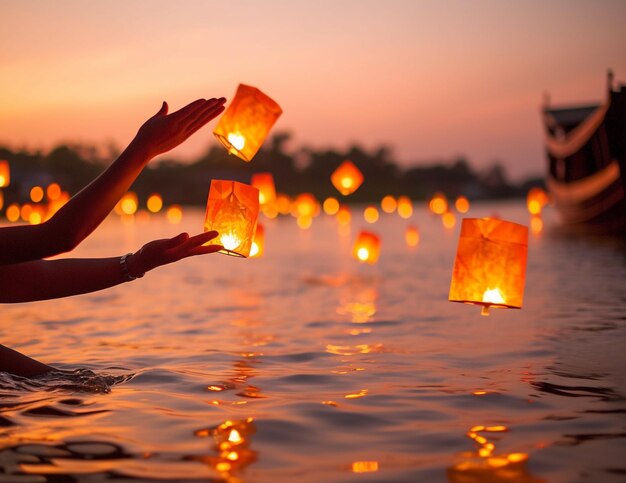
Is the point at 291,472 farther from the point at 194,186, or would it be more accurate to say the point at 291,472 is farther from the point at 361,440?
the point at 194,186

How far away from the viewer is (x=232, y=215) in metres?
5.00

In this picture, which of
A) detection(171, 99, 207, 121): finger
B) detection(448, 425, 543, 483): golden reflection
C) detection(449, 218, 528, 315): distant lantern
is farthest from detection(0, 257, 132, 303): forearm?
detection(449, 218, 528, 315): distant lantern

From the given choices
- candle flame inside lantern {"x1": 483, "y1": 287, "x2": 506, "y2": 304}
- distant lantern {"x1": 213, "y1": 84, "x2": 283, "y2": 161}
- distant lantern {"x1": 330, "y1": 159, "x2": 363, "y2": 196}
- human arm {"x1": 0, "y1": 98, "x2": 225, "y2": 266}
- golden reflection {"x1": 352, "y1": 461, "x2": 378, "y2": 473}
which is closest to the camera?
golden reflection {"x1": 352, "y1": 461, "x2": 378, "y2": 473}

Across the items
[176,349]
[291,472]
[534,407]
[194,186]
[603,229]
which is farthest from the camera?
[194,186]

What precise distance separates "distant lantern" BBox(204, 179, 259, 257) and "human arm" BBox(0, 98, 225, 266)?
→ 3.73ft

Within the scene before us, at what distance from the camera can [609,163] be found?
22.7 meters

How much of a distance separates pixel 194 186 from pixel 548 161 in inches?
2316

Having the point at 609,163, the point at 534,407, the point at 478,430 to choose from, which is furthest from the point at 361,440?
the point at 609,163

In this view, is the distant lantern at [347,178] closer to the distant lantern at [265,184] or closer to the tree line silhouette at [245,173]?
the distant lantern at [265,184]

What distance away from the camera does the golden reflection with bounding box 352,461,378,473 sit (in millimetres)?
3307

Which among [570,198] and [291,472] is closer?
[291,472]

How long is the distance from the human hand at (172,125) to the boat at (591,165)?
922cm

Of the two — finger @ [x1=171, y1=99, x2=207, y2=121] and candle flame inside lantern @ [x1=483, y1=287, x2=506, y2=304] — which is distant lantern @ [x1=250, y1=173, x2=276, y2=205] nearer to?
candle flame inside lantern @ [x1=483, y1=287, x2=506, y2=304]

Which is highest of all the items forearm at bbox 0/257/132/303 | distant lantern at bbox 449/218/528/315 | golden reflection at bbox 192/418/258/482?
distant lantern at bbox 449/218/528/315
